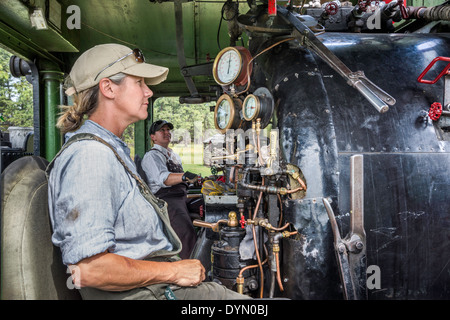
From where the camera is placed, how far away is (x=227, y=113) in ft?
8.35

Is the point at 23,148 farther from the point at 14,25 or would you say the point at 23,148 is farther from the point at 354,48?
the point at 354,48

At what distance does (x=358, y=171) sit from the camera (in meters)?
1.69

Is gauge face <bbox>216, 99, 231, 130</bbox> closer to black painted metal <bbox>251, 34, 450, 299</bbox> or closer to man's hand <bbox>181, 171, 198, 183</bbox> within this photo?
black painted metal <bbox>251, 34, 450, 299</bbox>

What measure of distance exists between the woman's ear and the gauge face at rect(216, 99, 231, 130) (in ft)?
3.77

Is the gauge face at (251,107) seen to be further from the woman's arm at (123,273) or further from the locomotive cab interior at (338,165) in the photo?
the woman's arm at (123,273)

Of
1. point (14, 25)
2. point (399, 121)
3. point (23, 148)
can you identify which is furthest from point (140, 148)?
point (399, 121)

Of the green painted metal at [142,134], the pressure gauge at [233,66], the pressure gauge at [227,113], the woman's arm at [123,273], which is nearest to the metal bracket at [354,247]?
the woman's arm at [123,273]

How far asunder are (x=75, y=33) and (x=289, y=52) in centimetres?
288

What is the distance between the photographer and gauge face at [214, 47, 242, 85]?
7.88ft

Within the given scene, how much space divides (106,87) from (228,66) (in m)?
1.23

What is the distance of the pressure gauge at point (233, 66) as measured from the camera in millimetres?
2385

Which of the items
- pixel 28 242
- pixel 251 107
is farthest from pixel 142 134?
pixel 28 242

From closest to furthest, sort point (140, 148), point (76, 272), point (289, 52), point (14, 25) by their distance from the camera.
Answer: point (76, 272), point (289, 52), point (14, 25), point (140, 148)

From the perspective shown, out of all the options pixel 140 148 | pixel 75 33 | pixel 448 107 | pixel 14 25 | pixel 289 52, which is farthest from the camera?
pixel 140 148
